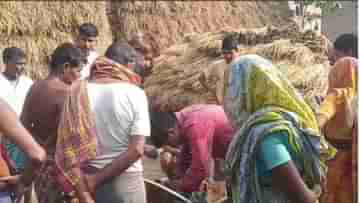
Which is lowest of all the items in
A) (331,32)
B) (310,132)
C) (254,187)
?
(331,32)

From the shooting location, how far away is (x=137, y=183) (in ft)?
15.3

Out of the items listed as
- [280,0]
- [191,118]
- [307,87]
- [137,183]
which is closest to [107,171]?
[137,183]

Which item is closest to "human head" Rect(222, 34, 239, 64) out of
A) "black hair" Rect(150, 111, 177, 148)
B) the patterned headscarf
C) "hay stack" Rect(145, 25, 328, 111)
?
"hay stack" Rect(145, 25, 328, 111)

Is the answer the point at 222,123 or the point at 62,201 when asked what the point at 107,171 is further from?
the point at 222,123

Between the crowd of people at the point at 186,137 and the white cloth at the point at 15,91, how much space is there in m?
0.04

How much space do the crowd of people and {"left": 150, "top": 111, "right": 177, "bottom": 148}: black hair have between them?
1.58 metres

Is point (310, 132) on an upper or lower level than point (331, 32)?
upper

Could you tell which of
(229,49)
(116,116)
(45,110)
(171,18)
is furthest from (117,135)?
(171,18)

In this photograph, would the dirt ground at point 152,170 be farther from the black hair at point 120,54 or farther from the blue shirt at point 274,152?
the blue shirt at point 274,152

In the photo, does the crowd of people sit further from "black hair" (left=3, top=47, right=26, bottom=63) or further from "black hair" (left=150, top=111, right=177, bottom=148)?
"black hair" (left=150, top=111, right=177, bottom=148)

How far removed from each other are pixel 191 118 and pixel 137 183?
75 cm

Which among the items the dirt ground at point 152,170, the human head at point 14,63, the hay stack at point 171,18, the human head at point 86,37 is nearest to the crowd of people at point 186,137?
the dirt ground at point 152,170

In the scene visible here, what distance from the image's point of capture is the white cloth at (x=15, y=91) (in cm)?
589

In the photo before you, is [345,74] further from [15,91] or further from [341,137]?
[15,91]
